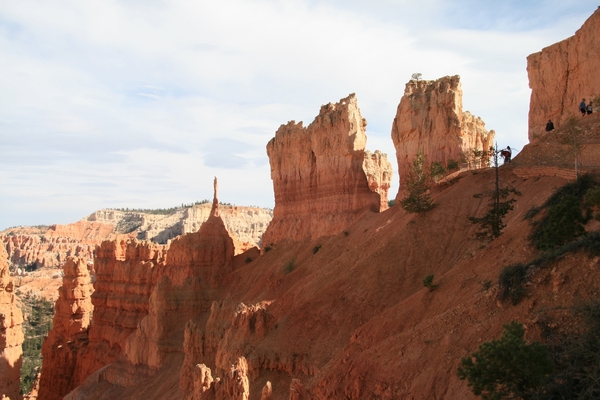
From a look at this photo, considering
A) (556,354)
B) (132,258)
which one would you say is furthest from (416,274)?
(132,258)

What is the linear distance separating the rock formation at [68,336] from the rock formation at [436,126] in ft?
114

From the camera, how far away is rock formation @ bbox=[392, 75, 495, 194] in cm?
3709

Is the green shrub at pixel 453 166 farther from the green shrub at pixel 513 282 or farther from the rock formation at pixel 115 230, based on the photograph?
the rock formation at pixel 115 230

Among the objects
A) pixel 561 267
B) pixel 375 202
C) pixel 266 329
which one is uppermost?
pixel 375 202

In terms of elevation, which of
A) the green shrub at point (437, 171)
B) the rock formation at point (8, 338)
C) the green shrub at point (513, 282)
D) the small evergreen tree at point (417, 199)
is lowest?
the rock formation at point (8, 338)

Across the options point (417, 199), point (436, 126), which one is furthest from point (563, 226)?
point (436, 126)

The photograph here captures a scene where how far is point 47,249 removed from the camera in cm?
15650

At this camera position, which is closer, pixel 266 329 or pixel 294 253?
pixel 266 329

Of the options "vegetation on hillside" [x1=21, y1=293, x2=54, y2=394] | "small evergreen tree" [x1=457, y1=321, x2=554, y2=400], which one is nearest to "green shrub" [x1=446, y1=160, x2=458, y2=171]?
"small evergreen tree" [x1=457, y1=321, x2=554, y2=400]

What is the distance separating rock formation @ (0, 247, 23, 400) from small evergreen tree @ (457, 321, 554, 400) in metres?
36.7

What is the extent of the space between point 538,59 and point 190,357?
26.9m

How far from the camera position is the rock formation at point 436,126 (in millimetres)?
37094

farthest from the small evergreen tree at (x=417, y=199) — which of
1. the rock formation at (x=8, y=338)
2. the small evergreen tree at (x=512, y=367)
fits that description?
the rock formation at (x=8, y=338)

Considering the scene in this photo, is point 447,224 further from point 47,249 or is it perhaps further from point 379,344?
point 47,249
